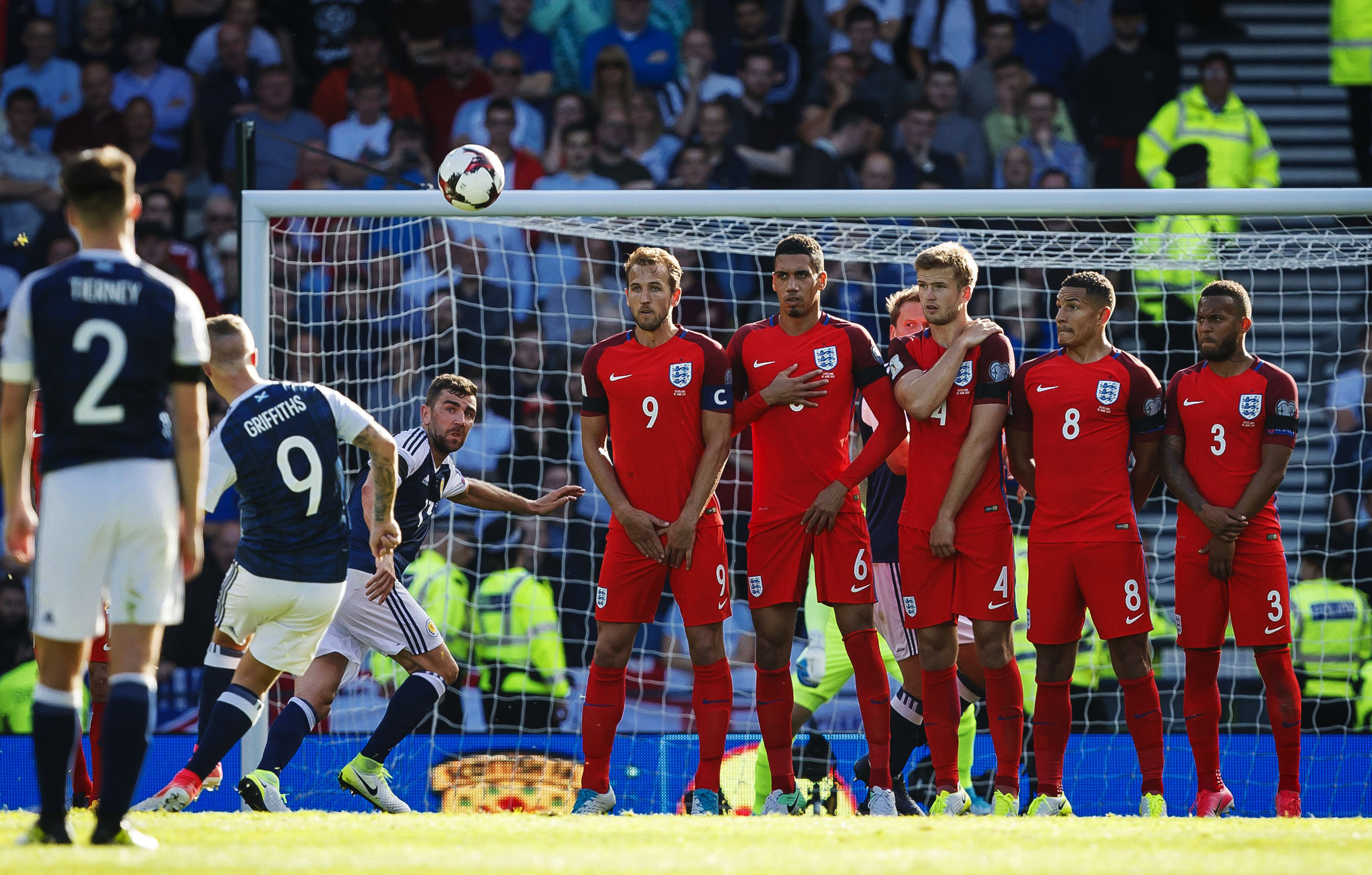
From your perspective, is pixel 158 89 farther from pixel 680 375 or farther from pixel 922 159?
pixel 680 375

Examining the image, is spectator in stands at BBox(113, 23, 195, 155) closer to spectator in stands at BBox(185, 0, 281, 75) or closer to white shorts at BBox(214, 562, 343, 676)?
spectator in stands at BBox(185, 0, 281, 75)

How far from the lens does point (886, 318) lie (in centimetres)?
1002

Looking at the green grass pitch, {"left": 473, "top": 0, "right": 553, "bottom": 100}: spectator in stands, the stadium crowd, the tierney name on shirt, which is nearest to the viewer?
the green grass pitch

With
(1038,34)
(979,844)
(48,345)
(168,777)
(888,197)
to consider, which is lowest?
(168,777)

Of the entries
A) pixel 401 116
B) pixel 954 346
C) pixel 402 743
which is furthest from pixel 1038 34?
pixel 402 743

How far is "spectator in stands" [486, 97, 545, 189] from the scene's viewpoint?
11555 millimetres

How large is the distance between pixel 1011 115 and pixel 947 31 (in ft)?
3.82

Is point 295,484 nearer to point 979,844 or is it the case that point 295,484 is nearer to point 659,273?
point 659,273

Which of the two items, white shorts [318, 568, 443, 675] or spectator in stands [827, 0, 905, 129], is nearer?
white shorts [318, 568, 443, 675]

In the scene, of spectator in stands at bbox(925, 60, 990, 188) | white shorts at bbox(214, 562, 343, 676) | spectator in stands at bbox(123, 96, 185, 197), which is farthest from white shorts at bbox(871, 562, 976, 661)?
spectator in stands at bbox(123, 96, 185, 197)

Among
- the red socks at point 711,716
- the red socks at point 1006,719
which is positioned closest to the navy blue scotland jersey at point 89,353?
the red socks at point 711,716

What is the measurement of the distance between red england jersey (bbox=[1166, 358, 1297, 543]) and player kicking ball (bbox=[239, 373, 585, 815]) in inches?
109

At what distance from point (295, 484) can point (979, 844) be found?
2739mm

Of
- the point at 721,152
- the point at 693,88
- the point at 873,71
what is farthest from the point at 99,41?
the point at 873,71
